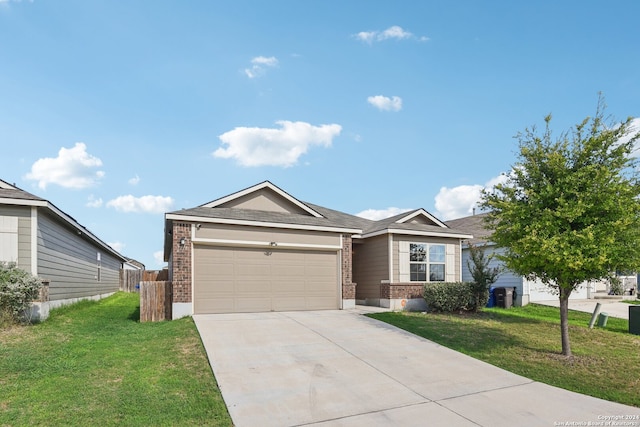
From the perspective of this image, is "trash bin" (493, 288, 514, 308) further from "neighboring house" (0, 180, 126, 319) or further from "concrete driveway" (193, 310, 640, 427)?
"neighboring house" (0, 180, 126, 319)

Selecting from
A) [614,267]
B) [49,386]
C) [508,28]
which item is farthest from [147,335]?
[508,28]

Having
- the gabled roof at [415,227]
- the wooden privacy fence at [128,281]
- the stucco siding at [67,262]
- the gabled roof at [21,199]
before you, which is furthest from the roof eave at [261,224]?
the wooden privacy fence at [128,281]

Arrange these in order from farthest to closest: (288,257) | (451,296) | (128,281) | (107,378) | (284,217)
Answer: (128,281), (284,217), (451,296), (288,257), (107,378)

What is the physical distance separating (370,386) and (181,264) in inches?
301

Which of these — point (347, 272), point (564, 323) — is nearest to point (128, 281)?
point (347, 272)

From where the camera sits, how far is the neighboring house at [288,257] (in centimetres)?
1235

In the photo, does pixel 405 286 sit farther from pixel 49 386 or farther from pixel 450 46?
pixel 49 386

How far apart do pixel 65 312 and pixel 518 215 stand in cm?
1367

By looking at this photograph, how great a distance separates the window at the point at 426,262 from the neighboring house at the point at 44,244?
12434 mm

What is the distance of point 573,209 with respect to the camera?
8.15 meters

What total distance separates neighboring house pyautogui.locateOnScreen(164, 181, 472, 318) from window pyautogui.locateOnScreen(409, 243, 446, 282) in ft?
0.13

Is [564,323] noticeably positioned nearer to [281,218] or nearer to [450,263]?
[450,263]

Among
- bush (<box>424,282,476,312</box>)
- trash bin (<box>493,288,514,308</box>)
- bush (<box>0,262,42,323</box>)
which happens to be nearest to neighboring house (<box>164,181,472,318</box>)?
bush (<box>424,282,476,312</box>)

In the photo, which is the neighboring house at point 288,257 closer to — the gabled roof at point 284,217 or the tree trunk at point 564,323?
the gabled roof at point 284,217
